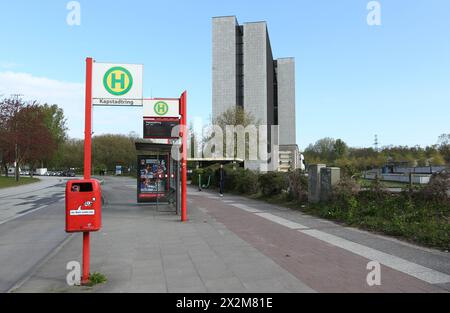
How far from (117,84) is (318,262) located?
4.58 meters

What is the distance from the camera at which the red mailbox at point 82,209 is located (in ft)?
17.7

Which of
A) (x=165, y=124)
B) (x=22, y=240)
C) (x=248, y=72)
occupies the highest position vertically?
(x=248, y=72)

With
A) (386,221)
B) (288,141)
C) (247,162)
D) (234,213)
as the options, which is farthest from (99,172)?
(386,221)

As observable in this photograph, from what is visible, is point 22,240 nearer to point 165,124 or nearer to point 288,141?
point 165,124

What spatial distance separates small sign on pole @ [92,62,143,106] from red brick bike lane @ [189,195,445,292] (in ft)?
12.3

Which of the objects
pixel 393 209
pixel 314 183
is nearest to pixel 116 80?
pixel 393 209

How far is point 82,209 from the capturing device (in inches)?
215

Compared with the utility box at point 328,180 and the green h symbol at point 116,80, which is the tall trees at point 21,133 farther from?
the green h symbol at point 116,80

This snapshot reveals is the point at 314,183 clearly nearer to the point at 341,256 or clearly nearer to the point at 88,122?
the point at 341,256

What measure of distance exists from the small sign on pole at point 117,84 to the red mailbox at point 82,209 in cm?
212

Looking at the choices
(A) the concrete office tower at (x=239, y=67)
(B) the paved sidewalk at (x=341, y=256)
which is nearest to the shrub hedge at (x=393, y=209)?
(B) the paved sidewalk at (x=341, y=256)
